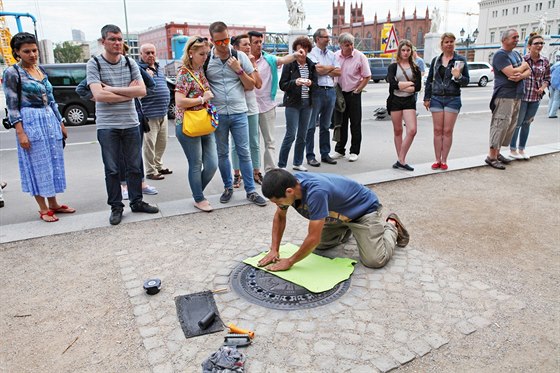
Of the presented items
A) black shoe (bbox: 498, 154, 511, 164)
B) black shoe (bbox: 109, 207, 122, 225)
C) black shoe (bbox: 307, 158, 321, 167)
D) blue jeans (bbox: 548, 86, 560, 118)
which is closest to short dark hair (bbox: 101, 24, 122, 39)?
black shoe (bbox: 109, 207, 122, 225)

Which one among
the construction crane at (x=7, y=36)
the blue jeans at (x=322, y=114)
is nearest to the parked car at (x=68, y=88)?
the construction crane at (x=7, y=36)

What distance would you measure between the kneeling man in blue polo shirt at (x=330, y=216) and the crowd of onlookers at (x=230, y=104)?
0.69 meters

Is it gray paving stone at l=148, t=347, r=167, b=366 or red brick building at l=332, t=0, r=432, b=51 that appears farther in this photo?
A: red brick building at l=332, t=0, r=432, b=51

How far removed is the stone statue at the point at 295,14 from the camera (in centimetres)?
2400

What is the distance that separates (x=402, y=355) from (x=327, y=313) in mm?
604

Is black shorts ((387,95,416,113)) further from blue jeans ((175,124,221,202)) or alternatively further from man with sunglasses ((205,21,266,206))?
blue jeans ((175,124,221,202))

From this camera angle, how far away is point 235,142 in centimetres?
538

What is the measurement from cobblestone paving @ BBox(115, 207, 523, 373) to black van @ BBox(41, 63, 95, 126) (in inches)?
423

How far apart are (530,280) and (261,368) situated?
2.38m

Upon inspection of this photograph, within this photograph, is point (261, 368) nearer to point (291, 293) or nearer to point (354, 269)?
point (291, 293)

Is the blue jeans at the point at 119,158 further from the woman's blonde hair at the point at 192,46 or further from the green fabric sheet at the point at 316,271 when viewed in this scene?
the green fabric sheet at the point at 316,271

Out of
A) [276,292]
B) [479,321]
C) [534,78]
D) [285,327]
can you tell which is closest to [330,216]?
[276,292]

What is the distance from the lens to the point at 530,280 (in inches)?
142

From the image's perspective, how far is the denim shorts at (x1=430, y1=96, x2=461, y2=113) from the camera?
21.5ft
